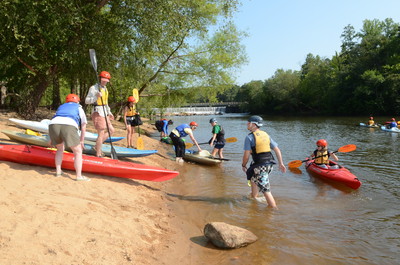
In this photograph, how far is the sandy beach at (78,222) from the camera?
297 centimetres

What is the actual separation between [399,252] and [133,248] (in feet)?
11.7

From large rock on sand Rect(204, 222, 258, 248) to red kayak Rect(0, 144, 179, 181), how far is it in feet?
7.86

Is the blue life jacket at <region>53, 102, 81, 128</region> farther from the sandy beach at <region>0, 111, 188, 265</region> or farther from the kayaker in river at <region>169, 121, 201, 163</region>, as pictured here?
the kayaker in river at <region>169, 121, 201, 163</region>

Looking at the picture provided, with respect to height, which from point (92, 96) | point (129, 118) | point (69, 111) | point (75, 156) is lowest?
point (75, 156)

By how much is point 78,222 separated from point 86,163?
2391 mm

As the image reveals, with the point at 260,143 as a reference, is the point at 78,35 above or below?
above

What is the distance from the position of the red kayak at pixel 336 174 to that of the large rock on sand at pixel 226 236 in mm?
4357

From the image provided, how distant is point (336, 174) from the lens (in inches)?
308

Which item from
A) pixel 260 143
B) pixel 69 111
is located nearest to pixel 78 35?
pixel 69 111

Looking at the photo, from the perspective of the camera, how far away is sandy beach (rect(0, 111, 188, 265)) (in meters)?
2.97

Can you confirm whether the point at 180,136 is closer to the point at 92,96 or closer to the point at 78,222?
the point at 92,96

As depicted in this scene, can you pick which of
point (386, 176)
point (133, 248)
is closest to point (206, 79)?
point (386, 176)

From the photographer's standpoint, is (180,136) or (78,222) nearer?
→ (78,222)

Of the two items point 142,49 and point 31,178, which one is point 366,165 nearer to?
point 142,49
